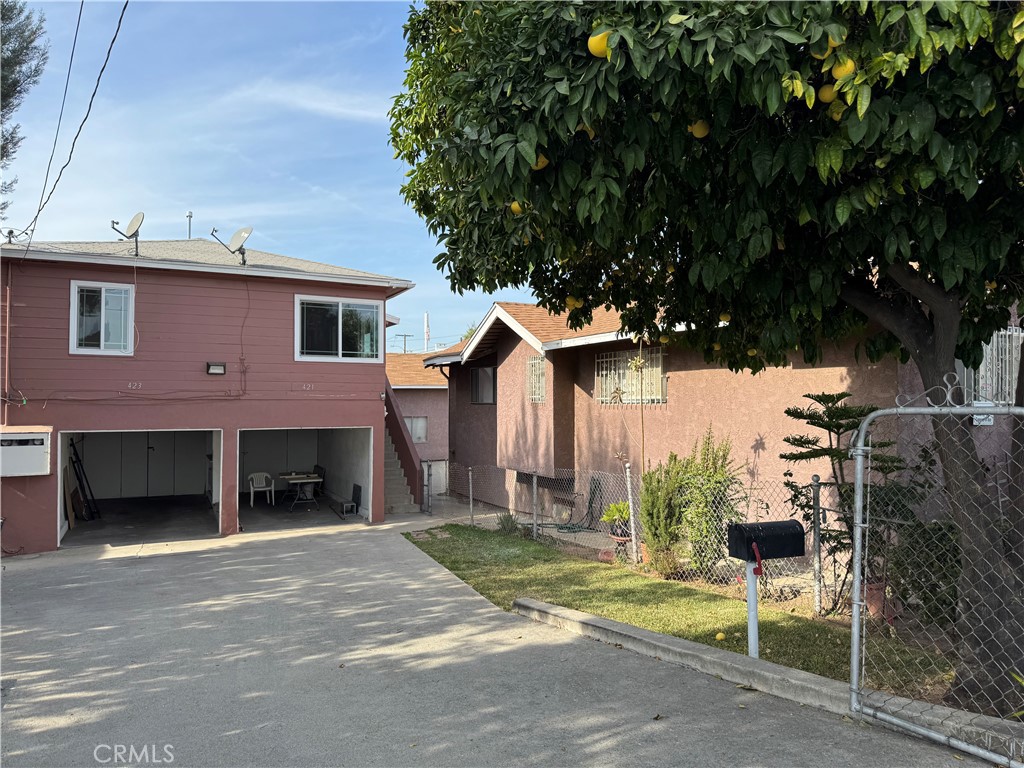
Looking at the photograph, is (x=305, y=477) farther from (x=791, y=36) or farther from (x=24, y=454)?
(x=791, y=36)

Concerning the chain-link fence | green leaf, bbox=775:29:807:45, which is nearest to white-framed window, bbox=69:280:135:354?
the chain-link fence

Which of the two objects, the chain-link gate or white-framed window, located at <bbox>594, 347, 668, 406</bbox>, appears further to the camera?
white-framed window, located at <bbox>594, 347, 668, 406</bbox>

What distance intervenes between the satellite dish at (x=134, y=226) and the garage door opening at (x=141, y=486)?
13.3ft

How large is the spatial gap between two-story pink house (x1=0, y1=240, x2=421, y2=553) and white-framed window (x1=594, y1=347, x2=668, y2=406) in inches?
180

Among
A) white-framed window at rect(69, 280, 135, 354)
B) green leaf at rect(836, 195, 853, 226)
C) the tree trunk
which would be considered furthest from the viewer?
white-framed window at rect(69, 280, 135, 354)

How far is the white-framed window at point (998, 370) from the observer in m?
8.34

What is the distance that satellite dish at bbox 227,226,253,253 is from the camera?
518 inches

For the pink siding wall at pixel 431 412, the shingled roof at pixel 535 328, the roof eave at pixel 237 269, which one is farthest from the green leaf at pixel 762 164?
the pink siding wall at pixel 431 412

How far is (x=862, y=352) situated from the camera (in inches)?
335

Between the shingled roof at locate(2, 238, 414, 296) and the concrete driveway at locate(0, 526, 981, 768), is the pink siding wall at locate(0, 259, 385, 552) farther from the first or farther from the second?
the concrete driveway at locate(0, 526, 981, 768)

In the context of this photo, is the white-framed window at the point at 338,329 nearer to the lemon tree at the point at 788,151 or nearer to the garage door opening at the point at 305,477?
the garage door opening at the point at 305,477

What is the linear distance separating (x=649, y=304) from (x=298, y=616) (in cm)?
499

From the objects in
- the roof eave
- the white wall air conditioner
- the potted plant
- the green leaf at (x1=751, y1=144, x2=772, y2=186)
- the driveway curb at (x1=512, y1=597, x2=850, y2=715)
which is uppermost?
the roof eave

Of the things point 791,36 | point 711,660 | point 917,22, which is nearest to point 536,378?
point 711,660
